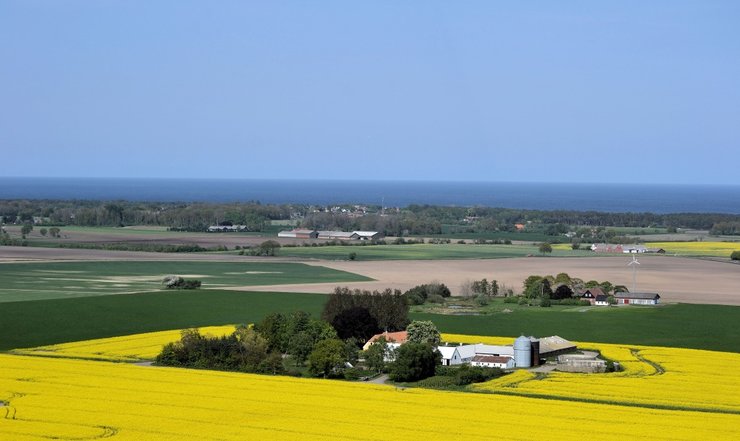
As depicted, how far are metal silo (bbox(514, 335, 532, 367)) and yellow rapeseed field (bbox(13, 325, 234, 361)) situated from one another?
15.3 m

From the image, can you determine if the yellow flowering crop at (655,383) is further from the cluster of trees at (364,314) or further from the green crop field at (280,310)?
the cluster of trees at (364,314)

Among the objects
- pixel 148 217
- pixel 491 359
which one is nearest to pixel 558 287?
pixel 491 359

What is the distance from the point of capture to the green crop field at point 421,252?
116m

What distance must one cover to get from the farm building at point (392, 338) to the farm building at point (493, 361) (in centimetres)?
366

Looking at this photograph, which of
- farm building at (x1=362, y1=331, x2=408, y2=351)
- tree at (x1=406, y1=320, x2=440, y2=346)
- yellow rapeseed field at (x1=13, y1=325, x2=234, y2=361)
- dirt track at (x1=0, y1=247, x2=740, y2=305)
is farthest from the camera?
dirt track at (x1=0, y1=247, x2=740, y2=305)

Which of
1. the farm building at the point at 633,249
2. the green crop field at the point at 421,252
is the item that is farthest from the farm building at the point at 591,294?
the farm building at the point at 633,249

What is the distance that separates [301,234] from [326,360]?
320 feet

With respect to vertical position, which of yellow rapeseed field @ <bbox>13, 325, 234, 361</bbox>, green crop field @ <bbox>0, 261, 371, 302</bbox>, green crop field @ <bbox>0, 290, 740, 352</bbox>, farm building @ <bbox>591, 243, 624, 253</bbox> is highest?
farm building @ <bbox>591, 243, 624, 253</bbox>

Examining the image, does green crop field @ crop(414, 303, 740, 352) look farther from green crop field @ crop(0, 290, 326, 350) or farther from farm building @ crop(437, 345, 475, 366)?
green crop field @ crop(0, 290, 326, 350)

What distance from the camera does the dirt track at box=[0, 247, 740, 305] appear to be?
8581 cm

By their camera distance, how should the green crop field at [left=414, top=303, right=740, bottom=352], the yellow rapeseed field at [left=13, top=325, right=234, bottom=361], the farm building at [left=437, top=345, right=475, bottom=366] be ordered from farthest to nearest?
the green crop field at [left=414, top=303, right=740, bottom=352] < the farm building at [left=437, top=345, right=475, bottom=366] < the yellow rapeseed field at [left=13, top=325, right=234, bottom=361]

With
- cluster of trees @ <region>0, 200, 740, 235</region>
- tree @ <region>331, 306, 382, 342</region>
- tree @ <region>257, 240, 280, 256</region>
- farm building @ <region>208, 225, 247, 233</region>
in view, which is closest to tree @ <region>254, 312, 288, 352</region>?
tree @ <region>331, 306, 382, 342</region>

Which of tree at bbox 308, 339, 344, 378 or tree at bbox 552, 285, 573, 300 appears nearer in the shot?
tree at bbox 308, 339, 344, 378

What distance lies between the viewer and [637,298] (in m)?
80.2
